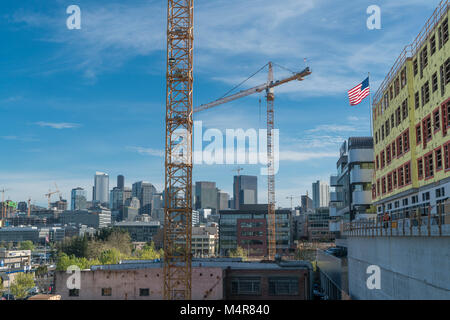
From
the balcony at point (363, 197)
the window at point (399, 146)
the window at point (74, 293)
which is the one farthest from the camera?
the balcony at point (363, 197)

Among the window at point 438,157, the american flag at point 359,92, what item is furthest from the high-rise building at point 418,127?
the american flag at point 359,92

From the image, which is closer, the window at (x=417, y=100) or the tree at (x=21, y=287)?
the window at (x=417, y=100)

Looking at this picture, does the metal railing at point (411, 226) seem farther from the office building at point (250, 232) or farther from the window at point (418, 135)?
the office building at point (250, 232)

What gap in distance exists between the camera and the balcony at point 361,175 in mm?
71625

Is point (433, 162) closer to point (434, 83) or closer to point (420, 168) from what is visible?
point (420, 168)

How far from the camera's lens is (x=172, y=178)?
2168 inches

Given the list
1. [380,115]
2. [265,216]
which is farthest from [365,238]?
[265,216]

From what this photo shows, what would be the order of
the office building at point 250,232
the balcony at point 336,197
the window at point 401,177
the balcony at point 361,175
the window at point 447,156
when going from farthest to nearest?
the office building at point 250,232
the balcony at point 336,197
the balcony at point 361,175
the window at point 401,177
the window at point 447,156

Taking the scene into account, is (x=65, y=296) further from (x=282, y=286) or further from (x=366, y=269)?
(x=366, y=269)

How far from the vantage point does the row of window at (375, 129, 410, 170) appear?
145 feet

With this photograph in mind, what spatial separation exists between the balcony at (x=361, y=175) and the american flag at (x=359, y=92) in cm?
1420

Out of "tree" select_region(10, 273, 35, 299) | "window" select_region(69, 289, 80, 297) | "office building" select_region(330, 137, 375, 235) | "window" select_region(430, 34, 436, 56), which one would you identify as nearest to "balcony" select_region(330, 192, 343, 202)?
"office building" select_region(330, 137, 375, 235)

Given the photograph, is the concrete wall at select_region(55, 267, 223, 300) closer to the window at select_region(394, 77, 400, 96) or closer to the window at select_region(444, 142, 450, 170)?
the window at select_region(394, 77, 400, 96)
